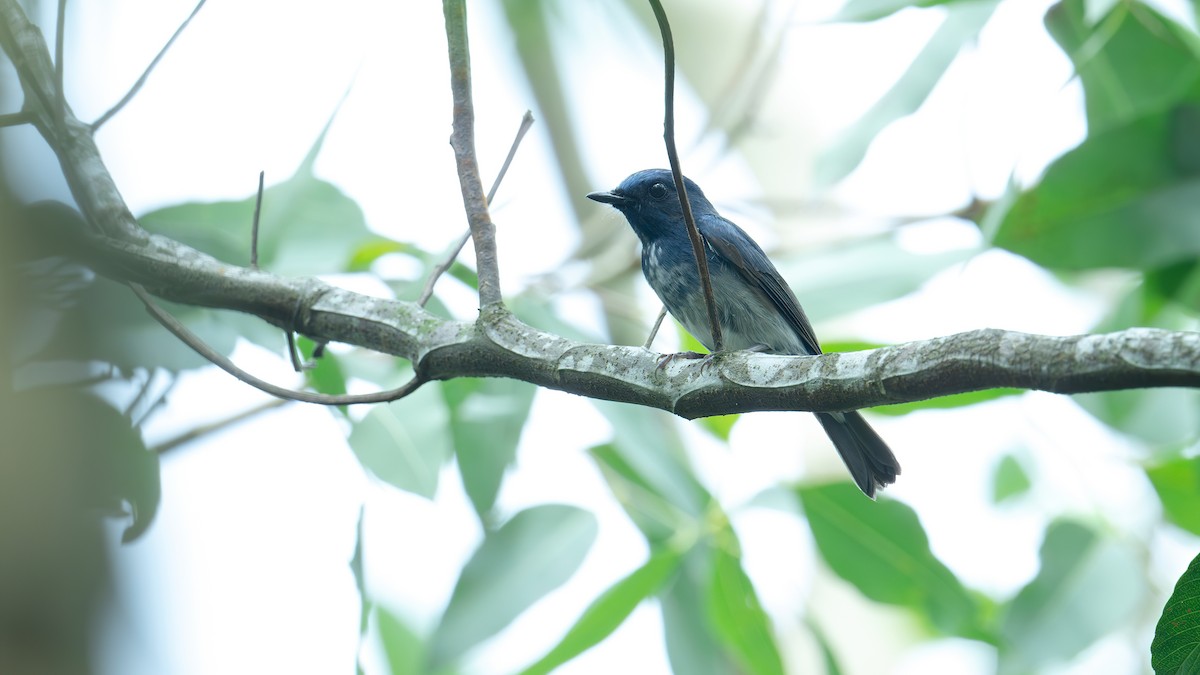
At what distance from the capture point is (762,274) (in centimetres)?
341

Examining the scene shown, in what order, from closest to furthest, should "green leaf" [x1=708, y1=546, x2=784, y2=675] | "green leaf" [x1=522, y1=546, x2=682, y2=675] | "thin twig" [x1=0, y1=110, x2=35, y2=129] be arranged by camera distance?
"thin twig" [x1=0, y1=110, x2=35, y2=129]
"green leaf" [x1=522, y1=546, x2=682, y2=675]
"green leaf" [x1=708, y1=546, x2=784, y2=675]

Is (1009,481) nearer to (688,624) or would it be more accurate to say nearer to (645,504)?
(688,624)

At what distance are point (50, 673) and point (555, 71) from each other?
5.14m

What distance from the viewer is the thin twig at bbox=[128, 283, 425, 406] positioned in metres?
1.96

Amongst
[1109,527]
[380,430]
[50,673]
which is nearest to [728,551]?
[380,430]

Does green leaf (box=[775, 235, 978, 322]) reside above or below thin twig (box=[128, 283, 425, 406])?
above

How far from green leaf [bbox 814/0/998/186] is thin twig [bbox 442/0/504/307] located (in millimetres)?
1693

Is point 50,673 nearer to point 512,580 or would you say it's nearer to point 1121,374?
point 1121,374

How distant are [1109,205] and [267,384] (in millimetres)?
2604

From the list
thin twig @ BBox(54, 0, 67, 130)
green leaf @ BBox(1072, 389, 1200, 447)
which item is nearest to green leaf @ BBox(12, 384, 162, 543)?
thin twig @ BBox(54, 0, 67, 130)

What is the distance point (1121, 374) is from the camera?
1.21 m

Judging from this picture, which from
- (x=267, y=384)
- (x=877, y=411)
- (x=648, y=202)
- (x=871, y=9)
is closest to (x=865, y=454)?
(x=877, y=411)

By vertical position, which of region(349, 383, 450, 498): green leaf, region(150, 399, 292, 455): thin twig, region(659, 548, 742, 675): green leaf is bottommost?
region(659, 548, 742, 675): green leaf

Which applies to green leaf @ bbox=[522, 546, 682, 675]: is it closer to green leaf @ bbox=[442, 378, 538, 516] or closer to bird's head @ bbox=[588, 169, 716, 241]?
green leaf @ bbox=[442, 378, 538, 516]
